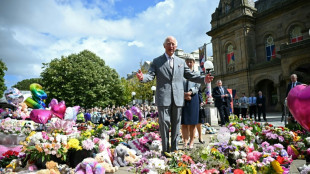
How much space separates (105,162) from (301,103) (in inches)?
125

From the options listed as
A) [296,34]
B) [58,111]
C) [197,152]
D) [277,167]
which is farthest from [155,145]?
[296,34]

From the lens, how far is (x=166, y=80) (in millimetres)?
3691

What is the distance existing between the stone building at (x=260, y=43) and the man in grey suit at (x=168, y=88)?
19.2 m

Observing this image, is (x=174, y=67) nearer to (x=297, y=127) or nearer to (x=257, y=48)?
(x=297, y=127)

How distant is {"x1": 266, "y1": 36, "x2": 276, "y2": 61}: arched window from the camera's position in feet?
80.2

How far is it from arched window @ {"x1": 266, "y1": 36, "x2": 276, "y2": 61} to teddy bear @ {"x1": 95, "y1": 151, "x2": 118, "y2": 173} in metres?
25.7

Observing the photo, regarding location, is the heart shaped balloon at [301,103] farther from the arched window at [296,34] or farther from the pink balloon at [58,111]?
the arched window at [296,34]

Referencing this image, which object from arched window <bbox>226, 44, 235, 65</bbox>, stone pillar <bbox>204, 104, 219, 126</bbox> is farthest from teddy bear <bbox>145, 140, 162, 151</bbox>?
arched window <bbox>226, 44, 235, 65</bbox>

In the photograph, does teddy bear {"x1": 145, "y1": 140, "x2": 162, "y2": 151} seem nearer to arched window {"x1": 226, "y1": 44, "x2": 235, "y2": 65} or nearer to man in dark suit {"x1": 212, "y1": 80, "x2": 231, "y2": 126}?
man in dark suit {"x1": 212, "y1": 80, "x2": 231, "y2": 126}

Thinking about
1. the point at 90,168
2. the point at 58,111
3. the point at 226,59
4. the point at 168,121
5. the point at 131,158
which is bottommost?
the point at 131,158

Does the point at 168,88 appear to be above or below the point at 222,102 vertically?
above

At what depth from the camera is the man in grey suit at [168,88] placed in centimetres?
363

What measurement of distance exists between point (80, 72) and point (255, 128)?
28.4 meters

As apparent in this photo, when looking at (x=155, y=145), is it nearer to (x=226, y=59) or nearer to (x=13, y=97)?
(x=13, y=97)
